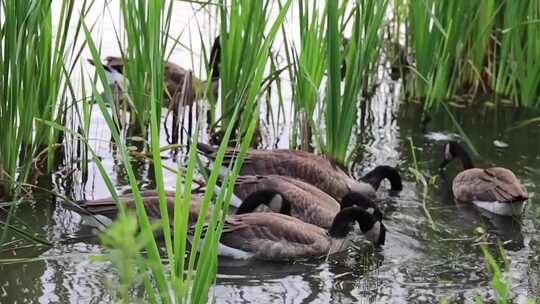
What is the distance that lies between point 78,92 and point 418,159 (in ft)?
11.4

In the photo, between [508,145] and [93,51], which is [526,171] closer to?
[508,145]

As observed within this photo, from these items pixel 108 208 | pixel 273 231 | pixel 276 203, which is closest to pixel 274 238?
pixel 273 231

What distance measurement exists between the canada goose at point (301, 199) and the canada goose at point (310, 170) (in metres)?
0.17

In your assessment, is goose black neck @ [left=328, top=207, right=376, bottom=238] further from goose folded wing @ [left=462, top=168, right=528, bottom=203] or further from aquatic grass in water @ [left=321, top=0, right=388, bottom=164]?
goose folded wing @ [left=462, top=168, right=528, bottom=203]

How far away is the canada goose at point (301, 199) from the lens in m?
7.96

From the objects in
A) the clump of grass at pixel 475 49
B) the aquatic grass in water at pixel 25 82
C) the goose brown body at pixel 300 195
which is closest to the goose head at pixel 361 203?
the goose brown body at pixel 300 195

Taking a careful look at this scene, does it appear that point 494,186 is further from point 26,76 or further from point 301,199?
point 26,76

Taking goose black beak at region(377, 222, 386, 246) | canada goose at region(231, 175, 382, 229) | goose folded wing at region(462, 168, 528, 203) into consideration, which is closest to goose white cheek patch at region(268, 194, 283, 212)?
canada goose at region(231, 175, 382, 229)

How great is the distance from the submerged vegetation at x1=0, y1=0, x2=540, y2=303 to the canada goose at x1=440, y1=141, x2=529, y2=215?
0.41 m

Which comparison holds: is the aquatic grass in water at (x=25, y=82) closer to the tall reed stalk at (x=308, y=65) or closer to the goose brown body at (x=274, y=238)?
the goose brown body at (x=274, y=238)

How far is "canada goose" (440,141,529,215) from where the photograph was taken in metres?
8.35

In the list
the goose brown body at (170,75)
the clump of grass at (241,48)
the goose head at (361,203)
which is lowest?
the goose head at (361,203)

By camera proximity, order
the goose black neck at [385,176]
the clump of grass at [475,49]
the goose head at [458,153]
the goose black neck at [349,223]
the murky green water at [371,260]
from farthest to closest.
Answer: the clump of grass at [475,49] → the goose head at [458,153] → the goose black neck at [385,176] → the goose black neck at [349,223] → the murky green water at [371,260]

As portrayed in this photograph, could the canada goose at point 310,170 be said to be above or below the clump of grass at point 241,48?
below
